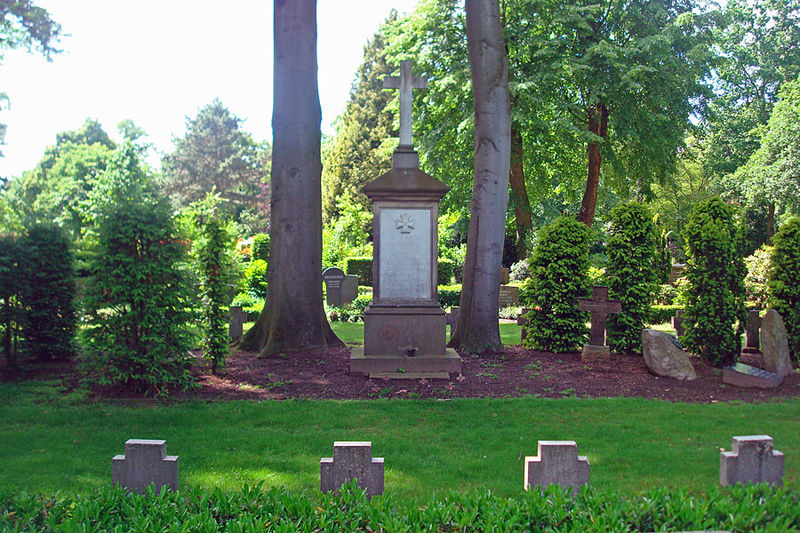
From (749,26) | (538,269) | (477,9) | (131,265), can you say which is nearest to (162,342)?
(131,265)

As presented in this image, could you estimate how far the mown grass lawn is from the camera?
513 cm

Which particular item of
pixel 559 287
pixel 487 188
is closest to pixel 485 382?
pixel 559 287

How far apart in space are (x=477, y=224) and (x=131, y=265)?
577 centimetres

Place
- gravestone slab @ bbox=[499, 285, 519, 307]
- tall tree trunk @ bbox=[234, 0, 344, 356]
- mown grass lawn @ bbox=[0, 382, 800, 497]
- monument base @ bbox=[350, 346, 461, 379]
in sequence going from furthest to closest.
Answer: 1. gravestone slab @ bbox=[499, 285, 519, 307]
2. tall tree trunk @ bbox=[234, 0, 344, 356]
3. monument base @ bbox=[350, 346, 461, 379]
4. mown grass lawn @ bbox=[0, 382, 800, 497]

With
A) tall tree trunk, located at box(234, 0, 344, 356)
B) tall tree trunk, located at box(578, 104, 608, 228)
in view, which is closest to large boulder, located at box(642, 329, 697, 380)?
tall tree trunk, located at box(234, 0, 344, 356)

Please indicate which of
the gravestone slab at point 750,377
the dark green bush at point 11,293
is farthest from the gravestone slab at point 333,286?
the gravestone slab at point 750,377

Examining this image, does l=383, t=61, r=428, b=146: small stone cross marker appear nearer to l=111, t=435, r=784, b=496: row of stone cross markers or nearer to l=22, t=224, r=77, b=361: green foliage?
l=22, t=224, r=77, b=361: green foliage

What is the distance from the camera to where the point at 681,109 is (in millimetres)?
22094

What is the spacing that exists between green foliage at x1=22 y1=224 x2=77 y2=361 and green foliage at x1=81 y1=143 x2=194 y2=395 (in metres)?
2.07

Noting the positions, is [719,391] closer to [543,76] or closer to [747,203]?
[543,76]

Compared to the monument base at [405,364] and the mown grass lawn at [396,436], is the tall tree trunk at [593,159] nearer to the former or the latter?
the monument base at [405,364]

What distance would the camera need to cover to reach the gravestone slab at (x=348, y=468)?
3.91 m

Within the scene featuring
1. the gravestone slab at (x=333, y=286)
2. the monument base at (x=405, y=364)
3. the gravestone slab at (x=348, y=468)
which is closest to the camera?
the gravestone slab at (x=348, y=468)

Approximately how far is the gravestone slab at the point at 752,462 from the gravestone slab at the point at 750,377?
17.3ft
